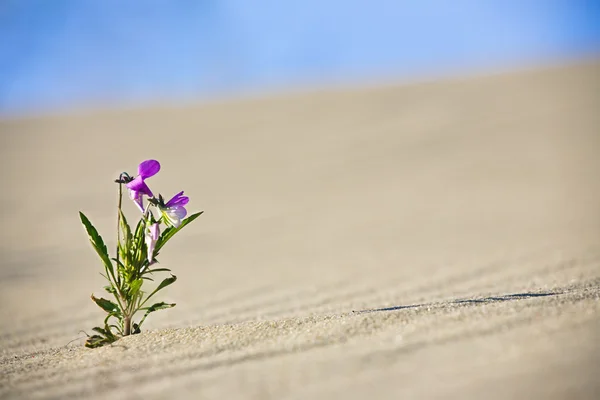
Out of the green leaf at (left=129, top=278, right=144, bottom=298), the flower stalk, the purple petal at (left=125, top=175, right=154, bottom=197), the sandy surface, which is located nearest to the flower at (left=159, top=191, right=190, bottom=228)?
the flower stalk

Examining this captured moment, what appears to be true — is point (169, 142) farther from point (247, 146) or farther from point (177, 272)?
point (177, 272)

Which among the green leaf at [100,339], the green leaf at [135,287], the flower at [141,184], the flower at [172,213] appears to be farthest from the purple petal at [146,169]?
the green leaf at [100,339]

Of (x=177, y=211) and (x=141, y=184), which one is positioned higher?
(x=141, y=184)

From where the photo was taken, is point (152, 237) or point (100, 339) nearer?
point (152, 237)

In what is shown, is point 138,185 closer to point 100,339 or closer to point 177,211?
point 177,211

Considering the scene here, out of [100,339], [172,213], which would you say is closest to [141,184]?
[172,213]
